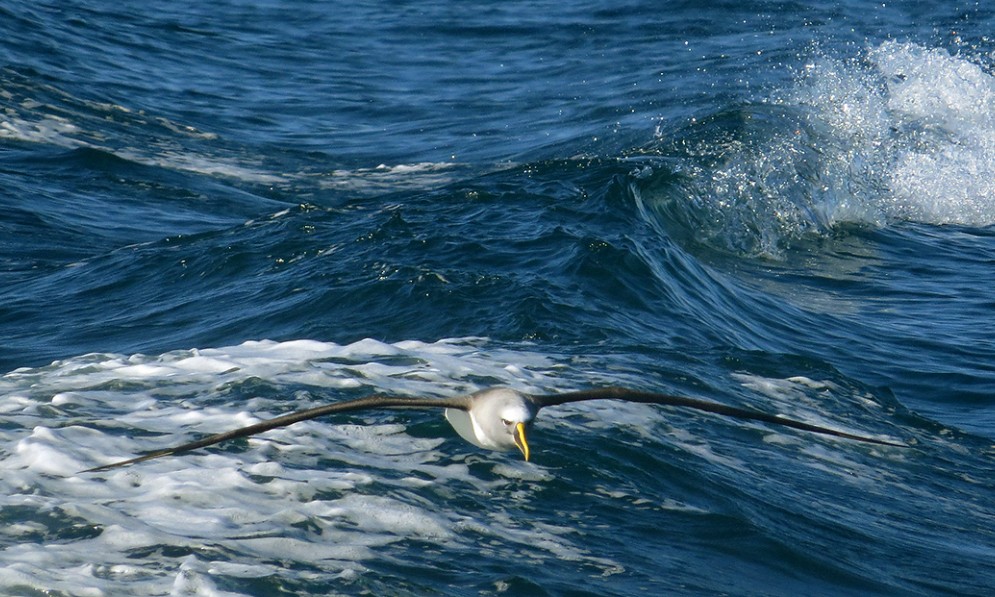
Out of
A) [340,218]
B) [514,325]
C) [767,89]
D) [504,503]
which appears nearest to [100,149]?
[340,218]

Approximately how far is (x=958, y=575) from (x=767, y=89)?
1314 centimetres

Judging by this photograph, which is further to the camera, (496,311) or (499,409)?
(496,311)

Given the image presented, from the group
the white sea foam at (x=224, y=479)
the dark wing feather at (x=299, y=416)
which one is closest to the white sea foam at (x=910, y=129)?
the white sea foam at (x=224, y=479)

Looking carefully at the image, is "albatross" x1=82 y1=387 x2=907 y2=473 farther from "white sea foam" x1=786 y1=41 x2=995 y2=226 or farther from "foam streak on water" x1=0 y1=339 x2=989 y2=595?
"white sea foam" x1=786 y1=41 x2=995 y2=226

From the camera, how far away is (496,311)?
9719 millimetres

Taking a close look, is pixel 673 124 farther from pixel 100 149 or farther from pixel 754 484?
pixel 754 484

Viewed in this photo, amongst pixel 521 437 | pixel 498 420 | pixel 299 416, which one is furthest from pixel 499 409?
pixel 299 416

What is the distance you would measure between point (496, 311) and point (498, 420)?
10.4 ft

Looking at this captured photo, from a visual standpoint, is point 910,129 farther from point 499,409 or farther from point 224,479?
point 224,479

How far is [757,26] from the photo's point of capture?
24.0 metres

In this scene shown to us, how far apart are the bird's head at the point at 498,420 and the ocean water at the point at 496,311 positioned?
0.87 feet

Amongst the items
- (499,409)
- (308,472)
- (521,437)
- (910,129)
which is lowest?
(308,472)

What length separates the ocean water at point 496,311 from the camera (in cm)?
628

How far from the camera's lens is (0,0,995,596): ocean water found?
628cm
